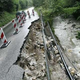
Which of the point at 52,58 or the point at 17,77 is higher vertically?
the point at 17,77

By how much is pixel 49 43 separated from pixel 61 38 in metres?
2.01

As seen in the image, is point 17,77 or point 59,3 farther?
point 59,3

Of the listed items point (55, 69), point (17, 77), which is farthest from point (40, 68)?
point (17, 77)

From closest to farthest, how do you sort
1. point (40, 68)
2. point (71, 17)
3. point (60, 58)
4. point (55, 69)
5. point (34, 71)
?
point (34, 71) < point (40, 68) < point (55, 69) < point (60, 58) < point (71, 17)

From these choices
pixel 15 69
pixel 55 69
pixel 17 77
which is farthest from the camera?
pixel 55 69

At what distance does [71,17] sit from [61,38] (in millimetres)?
6941

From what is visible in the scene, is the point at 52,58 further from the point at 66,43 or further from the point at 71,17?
the point at 71,17

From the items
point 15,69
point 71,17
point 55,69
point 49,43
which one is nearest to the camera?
point 15,69

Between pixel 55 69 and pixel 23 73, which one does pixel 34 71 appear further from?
pixel 55 69

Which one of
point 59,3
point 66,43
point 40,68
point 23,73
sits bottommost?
point 66,43

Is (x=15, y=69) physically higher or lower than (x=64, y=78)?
higher

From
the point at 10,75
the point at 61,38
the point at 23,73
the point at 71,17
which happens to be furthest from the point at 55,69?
the point at 71,17

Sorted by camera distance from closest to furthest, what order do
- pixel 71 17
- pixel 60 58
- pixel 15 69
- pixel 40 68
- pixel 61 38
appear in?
pixel 15 69, pixel 40 68, pixel 60 58, pixel 61 38, pixel 71 17

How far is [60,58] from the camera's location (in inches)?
234
